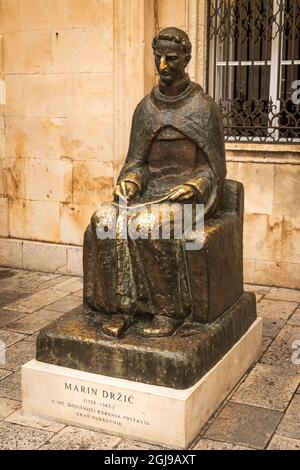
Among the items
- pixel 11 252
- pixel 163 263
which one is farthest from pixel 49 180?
pixel 163 263

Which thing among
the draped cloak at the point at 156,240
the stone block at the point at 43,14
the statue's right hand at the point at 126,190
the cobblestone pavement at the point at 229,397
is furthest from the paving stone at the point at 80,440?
the stone block at the point at 43,14

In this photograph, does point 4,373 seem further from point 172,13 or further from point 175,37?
point 172,13

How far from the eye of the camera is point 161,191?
439 cm

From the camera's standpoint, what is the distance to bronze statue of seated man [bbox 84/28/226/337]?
3961 millimetres

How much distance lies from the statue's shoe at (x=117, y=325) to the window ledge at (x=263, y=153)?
125 inches

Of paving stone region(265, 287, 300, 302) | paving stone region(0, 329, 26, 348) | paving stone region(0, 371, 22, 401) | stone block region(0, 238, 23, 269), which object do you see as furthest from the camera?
stone block region(0, 238, 23, 269)

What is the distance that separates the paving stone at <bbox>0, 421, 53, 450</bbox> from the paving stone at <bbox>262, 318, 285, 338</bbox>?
2327 mm

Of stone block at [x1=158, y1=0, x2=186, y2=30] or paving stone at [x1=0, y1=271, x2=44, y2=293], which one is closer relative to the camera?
stone block at [x1=158, y1=0, x2=186, y2=30]

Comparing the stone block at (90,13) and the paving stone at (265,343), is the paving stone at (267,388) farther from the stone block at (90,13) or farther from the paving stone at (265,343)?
the stone block at (90,13)

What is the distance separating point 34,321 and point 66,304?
564mm

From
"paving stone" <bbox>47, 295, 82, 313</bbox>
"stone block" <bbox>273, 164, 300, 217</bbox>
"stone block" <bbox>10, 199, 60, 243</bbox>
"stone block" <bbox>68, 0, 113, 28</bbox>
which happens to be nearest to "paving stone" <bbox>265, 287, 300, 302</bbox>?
"stone block" <bbox>273, 164, 300, 217</bbox>

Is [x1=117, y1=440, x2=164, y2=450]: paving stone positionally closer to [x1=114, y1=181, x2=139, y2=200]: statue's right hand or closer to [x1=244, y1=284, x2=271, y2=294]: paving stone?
[x1=114, y1=181, x2=139, y2=200]: statue's right hand

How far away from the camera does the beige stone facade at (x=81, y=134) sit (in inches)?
265

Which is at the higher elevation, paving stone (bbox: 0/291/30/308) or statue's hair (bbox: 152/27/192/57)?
statue's hair (bbox: 152/27/192/57)
